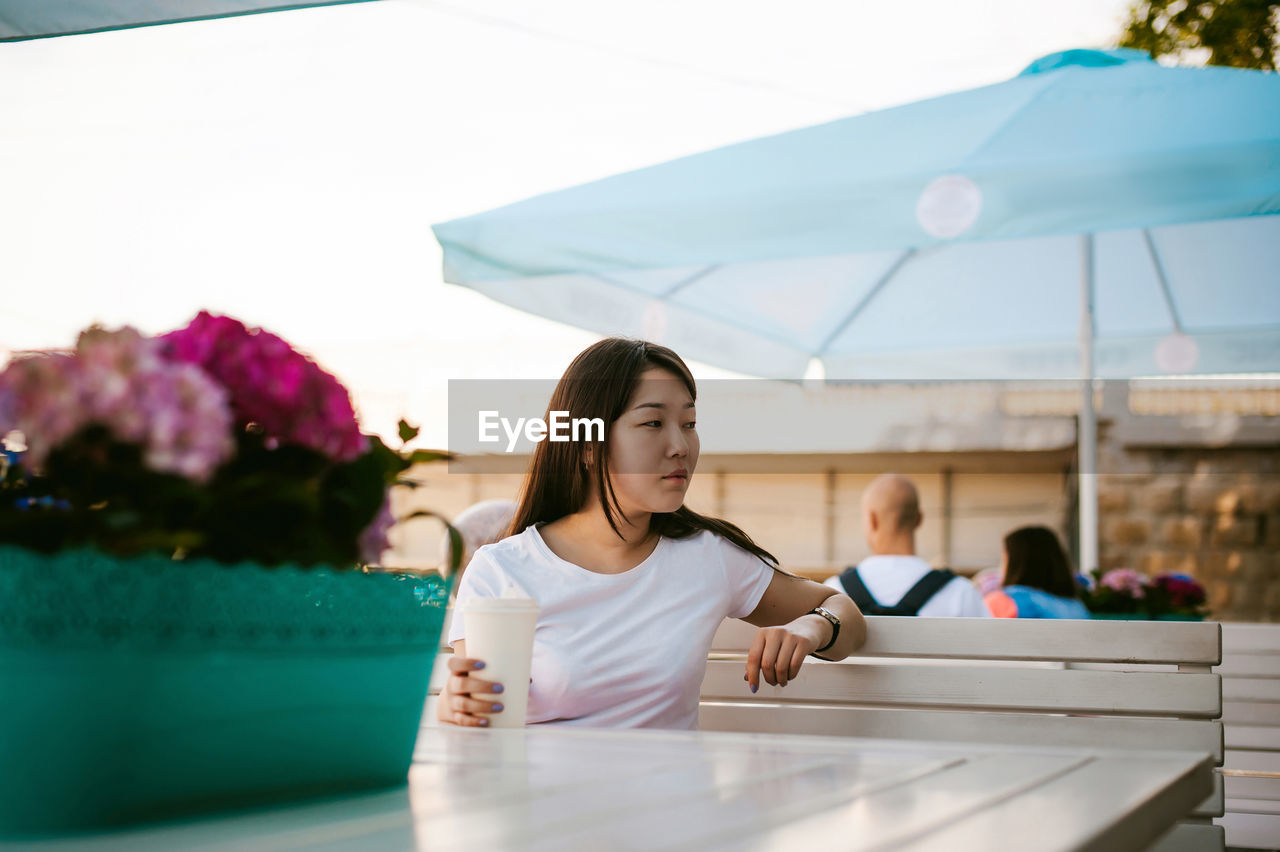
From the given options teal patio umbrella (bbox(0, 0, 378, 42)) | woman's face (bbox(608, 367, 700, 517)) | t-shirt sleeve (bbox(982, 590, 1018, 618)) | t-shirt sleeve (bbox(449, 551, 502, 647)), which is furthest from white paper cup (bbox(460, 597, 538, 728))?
t-shirt sleeve (bbox(982, 590, 1018, 618))

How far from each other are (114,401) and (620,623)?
1010mm

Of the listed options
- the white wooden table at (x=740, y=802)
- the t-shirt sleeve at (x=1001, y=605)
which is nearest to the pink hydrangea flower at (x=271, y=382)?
the white wooden table at (x=740, y=802)

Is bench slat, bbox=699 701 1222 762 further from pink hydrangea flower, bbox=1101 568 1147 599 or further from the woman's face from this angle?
pink hydrangea flower, bbox=1101 568 1147 599

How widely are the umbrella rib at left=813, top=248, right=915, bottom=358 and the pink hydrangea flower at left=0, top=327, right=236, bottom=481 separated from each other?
10.1 ft

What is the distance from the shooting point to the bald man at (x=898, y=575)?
7.93 ft

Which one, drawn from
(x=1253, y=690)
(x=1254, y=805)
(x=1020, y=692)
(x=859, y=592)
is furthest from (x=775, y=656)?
(x=1253, y=690)

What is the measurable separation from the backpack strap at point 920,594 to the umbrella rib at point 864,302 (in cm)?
125

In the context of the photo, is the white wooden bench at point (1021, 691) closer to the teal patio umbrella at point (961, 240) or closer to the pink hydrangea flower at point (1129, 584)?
the teal patio umbrella at point (961, 240)

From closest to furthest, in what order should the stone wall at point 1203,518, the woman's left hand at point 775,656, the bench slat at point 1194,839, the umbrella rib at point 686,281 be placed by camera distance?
the woman's left hand at point 775,656 → the bench slat at point 1194,839 → the umbrella rib at point 686,281 → the stone wall at point 1203,518

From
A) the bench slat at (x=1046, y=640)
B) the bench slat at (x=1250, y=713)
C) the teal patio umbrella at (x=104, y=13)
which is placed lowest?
the bench slat at (x=1250, y=713)

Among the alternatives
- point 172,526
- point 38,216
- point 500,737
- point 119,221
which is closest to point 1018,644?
point 500,737

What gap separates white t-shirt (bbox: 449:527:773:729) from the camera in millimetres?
1403

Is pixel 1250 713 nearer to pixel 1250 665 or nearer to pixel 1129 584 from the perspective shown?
pixel 1250 665

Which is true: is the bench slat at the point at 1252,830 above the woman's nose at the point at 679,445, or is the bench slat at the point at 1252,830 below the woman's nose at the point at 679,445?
below
